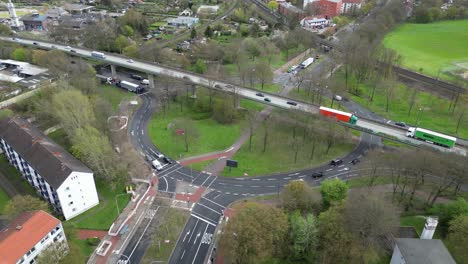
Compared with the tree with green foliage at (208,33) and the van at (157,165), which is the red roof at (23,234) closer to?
the van at (157,165)

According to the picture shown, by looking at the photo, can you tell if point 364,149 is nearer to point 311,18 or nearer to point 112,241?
point 112,241

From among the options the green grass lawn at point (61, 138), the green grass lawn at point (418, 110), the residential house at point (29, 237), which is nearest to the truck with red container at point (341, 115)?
the green grass lawn at point (418, 110)

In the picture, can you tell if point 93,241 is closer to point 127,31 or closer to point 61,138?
point 61,138

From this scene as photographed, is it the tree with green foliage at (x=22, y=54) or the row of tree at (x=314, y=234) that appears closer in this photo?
the row of tree at (x=314, y=234)

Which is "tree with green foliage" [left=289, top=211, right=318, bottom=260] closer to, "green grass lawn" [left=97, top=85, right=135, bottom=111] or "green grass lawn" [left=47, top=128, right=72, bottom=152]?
"green grass lawn" [left=47, top=128, right=72, bottom=152]

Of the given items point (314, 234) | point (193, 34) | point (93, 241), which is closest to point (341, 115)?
point (314, 234)

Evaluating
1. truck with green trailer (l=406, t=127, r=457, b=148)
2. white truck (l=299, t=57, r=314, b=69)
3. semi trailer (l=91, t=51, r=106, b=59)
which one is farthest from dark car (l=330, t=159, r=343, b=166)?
semi trailer (l=91, t=51, r=106, b=59)
